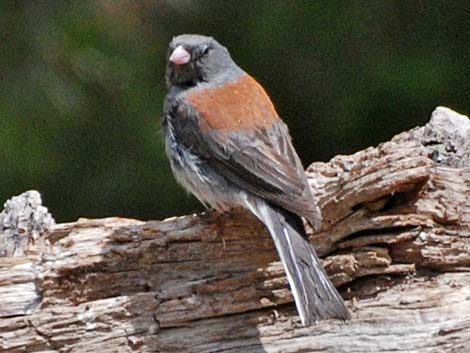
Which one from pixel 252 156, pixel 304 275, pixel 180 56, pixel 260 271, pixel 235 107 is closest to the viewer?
pixel 304 275

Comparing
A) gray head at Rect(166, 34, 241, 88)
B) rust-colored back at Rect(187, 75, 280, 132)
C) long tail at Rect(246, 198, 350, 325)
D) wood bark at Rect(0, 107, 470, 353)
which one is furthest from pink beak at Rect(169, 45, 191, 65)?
long tail at Rect(246, 198, 350, 325)

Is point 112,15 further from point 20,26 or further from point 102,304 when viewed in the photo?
point 102,304

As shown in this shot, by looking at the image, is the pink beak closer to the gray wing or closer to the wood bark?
the gray wing

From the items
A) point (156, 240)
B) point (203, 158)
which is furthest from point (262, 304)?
point (203, 158)

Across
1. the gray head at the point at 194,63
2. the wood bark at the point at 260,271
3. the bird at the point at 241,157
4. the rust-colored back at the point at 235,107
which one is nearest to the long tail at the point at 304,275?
the bird at the point at 241,157

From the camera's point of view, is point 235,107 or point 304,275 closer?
point 304,275

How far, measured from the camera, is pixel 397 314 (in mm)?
3314

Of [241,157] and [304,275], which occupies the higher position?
[241,157]

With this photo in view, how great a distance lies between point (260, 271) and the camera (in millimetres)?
3523

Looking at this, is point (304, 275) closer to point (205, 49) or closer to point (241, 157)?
point (241, 157)

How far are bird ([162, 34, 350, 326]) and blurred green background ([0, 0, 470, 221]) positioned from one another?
938 mm

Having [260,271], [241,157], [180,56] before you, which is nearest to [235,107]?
[241,157]

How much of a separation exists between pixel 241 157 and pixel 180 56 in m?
0.61

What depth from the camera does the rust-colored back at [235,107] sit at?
13.0ft
